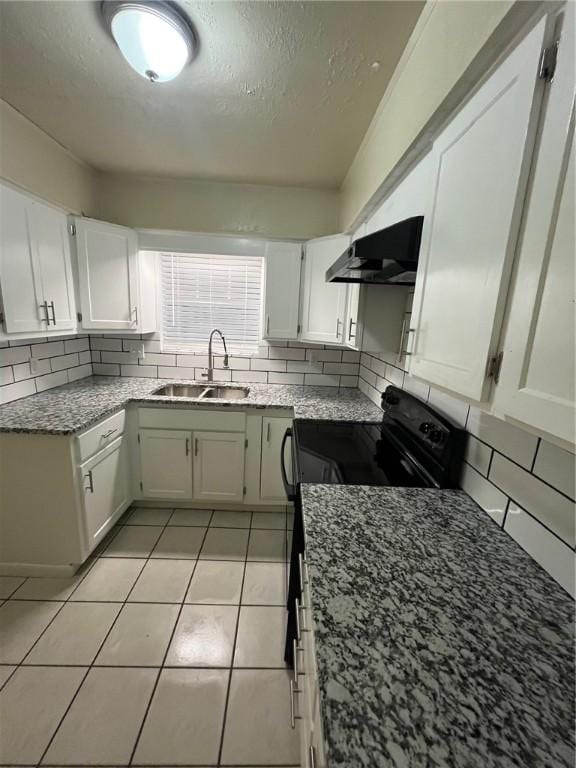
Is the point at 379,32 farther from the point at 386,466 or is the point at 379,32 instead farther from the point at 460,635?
the point at 460,635

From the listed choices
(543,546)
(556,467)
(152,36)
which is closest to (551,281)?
(556,467)

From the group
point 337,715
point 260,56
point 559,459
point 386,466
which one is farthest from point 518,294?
point 260,56

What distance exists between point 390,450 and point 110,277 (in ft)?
7.59

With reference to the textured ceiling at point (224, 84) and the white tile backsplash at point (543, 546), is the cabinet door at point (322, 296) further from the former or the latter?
the white tile backsplash at point (543, 546)

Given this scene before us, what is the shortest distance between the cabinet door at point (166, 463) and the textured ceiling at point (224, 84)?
1872 millimetres

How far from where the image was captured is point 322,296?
2.25 meters

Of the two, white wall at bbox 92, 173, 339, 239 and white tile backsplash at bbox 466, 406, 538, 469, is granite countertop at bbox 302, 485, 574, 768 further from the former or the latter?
white wall at bbox 92, 173, 339, 239

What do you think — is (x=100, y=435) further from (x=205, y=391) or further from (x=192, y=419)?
(x=205, y=391)

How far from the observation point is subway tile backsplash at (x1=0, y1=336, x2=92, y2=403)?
187cm

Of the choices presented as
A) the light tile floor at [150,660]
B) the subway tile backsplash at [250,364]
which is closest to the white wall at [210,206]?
the subway tile backsplash at [250,364]

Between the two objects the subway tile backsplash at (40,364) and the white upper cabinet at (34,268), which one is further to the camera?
the subway tile backsplash at (40,364)

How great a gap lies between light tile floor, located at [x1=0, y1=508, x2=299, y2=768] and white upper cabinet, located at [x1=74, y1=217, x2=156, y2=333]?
63.3 inches

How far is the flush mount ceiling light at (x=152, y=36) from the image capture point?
1004 mm

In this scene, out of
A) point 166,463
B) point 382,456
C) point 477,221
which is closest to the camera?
point 477,221
